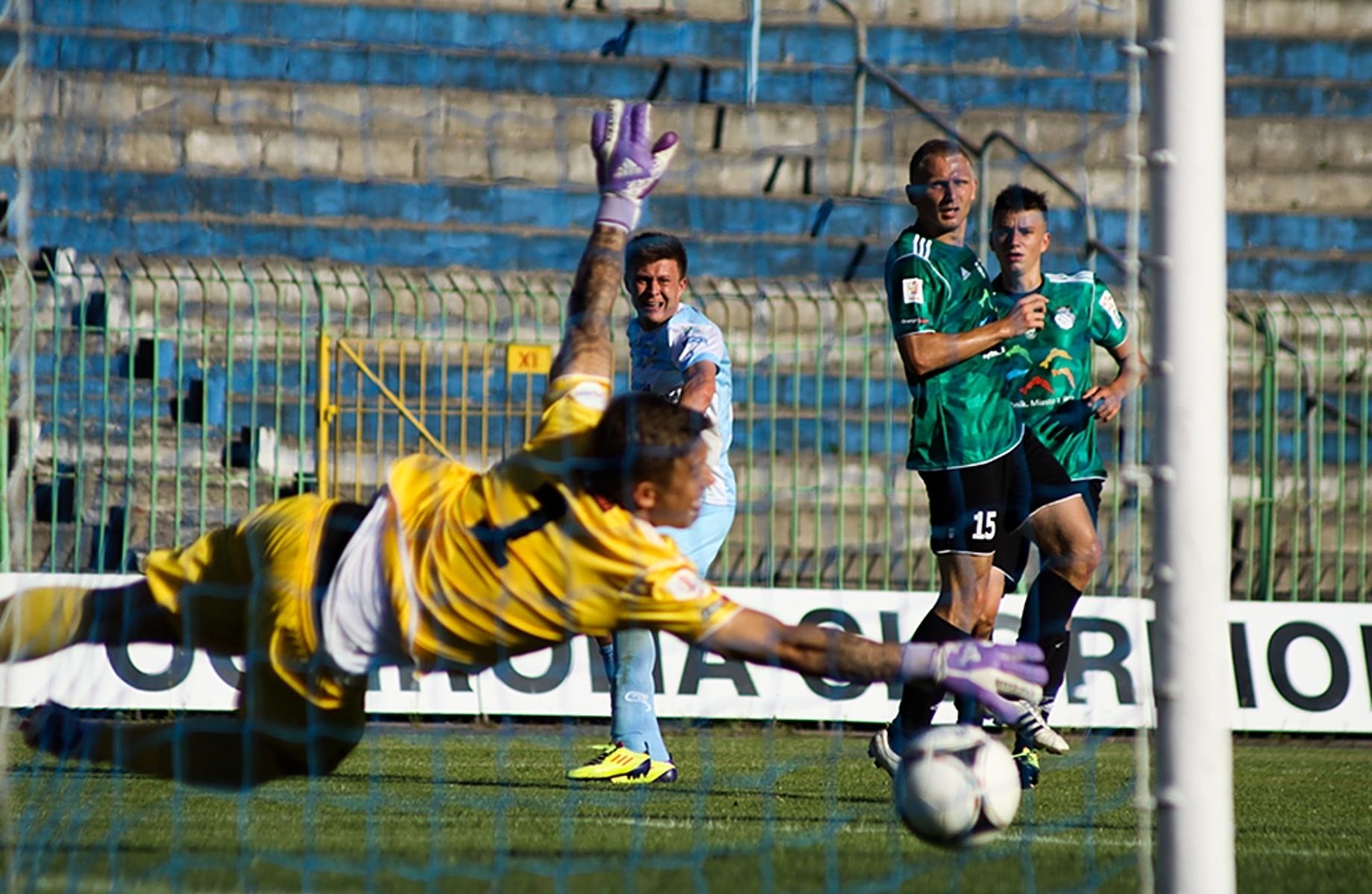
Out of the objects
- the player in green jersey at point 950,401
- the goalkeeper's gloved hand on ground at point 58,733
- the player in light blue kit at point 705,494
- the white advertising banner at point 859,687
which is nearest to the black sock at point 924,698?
the player in green jersey at point 950,401

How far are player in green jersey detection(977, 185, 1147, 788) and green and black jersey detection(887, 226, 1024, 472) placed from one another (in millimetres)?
308

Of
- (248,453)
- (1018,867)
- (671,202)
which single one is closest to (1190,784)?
(1018,867)

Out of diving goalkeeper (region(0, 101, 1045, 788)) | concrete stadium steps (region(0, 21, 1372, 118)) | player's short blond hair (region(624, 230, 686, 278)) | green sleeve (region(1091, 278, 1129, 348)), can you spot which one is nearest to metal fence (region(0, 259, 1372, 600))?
concrete stadium steps (region(0, 21, 1372, 118))

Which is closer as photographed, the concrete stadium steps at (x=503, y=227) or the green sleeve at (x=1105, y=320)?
the green sleeve at (x=1105, y=320)

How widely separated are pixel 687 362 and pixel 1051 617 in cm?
163

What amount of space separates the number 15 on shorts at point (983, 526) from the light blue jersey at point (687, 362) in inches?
36.6

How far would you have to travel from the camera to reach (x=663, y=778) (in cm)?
679

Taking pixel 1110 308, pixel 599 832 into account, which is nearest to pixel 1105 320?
pixel 1110 308

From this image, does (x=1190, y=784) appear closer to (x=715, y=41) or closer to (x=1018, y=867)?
(x=1018, y=867)

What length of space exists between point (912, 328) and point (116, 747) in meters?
2.99

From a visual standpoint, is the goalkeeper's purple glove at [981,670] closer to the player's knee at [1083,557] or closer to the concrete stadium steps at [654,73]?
the player's knee at [1083,557]

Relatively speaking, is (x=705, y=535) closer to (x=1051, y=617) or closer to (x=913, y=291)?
(x=913, y=291)

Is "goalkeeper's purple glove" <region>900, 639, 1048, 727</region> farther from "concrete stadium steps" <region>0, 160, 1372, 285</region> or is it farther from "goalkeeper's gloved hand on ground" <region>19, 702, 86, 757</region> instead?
"concrete stadium steps" <region>0, 160, 1372, 285</region>

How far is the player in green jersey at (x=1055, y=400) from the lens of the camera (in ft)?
22.1
